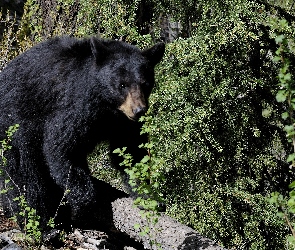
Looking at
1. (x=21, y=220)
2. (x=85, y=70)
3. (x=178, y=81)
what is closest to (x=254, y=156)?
(x=178, y=81)

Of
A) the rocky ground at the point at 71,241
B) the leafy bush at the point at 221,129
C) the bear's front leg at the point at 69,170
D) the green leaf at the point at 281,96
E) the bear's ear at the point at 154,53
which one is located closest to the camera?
the green leaf at the point at 281,96

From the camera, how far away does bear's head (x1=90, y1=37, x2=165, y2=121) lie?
4.31 metres

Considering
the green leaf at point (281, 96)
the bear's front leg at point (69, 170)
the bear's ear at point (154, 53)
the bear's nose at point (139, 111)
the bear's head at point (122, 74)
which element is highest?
the bear's ear at point (154, 53)

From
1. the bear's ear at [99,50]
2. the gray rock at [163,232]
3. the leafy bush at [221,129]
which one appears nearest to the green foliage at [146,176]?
the gray rock at [163,232]

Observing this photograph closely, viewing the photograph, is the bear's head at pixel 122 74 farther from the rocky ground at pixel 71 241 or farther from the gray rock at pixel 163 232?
the rocky ground at pixel 71 241

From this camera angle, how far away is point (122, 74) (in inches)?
175

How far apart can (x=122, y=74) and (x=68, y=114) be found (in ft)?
1.96

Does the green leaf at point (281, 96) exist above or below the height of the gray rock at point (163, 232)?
above

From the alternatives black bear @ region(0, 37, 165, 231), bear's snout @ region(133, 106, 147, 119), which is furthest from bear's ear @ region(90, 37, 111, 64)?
bear's snout @ region(133, 106, 147, 119)

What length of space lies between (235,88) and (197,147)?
89 cm

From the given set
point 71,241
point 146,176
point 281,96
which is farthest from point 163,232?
point 281,96

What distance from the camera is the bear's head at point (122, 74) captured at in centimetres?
431

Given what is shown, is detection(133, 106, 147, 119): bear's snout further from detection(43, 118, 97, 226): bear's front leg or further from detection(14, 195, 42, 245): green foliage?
detection(14, 195, 42, 245): green foliage

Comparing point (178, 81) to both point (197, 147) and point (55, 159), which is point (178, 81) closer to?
point (197, 147)
